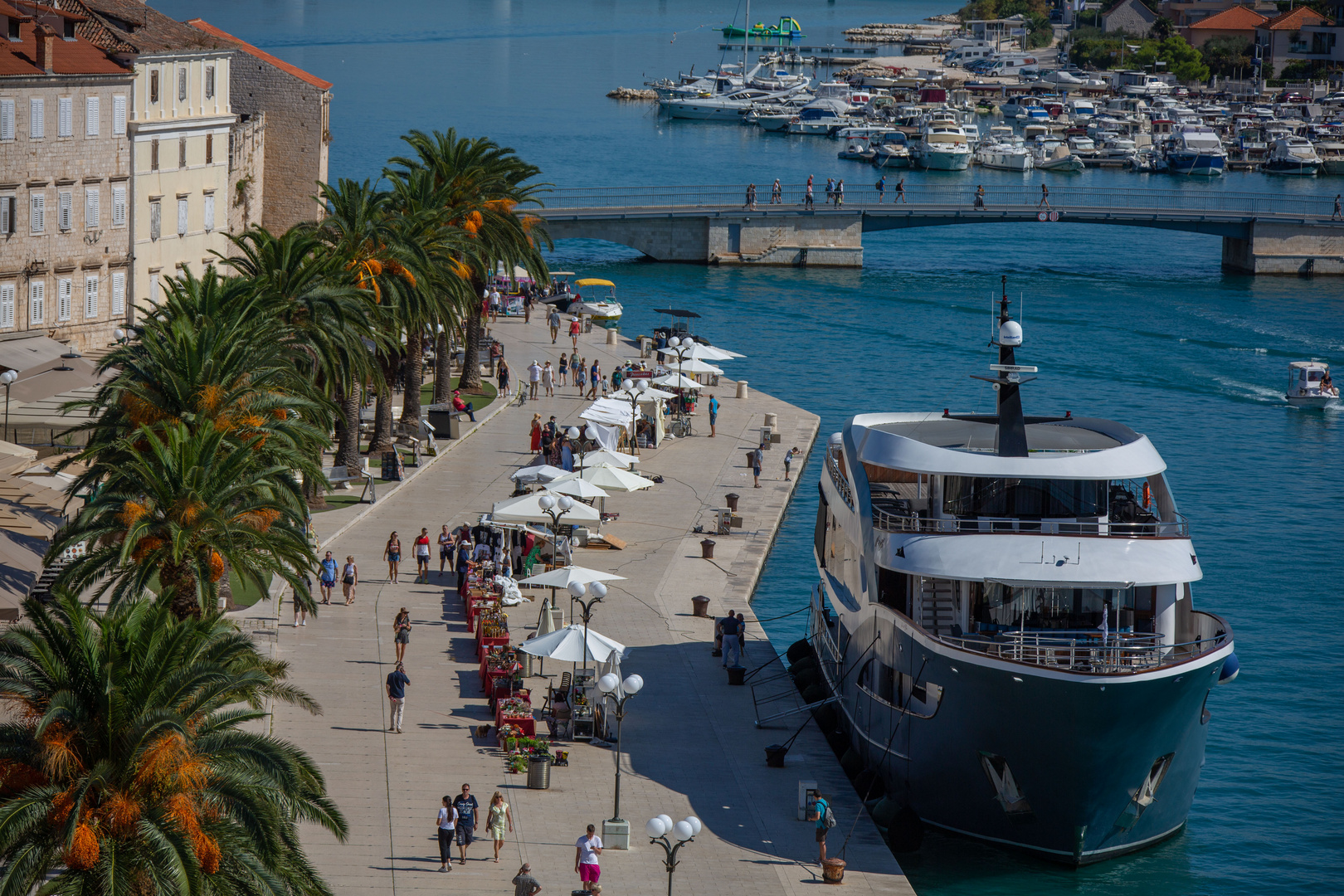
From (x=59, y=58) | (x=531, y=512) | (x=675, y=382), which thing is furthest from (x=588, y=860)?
(x=59, y=58)

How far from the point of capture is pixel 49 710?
20.5m

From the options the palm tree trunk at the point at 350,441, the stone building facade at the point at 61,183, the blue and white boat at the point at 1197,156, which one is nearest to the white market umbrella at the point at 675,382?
the palm tree trunk at the point at 350,441

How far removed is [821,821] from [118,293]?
46.4m

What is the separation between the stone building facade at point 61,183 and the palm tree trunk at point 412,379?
46.4 feet

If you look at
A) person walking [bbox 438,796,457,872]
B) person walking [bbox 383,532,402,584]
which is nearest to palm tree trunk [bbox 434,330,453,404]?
person walking [bbox 383,532,402,584]

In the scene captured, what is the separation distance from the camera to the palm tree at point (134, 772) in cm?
2039

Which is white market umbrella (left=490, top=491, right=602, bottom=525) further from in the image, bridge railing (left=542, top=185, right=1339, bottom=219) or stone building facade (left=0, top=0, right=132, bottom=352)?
bridge railing (left=542, top=185, right=1339, bottom=219)

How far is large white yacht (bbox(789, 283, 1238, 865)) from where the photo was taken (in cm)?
3108

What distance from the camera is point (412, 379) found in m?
60.3

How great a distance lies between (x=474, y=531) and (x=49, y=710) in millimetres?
27736

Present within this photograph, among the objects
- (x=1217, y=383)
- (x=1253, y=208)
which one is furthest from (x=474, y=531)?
(x=1253, y=208)

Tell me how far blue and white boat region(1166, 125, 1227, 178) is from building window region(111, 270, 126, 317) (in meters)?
138

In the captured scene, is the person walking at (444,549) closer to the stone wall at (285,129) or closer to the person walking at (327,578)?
the person walking at (327,578)

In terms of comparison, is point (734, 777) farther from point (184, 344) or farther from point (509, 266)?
point (509, 266)
